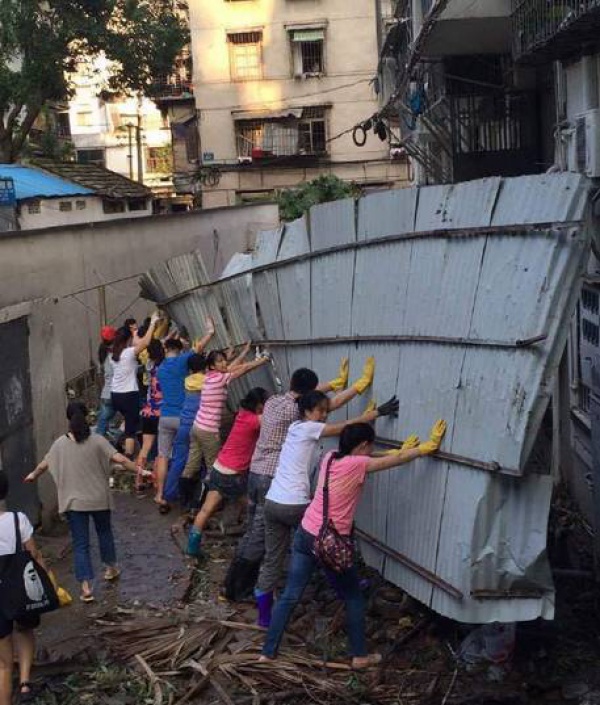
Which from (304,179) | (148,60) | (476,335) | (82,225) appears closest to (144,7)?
(148,60)

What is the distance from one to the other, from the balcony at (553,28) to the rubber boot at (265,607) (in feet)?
14.2

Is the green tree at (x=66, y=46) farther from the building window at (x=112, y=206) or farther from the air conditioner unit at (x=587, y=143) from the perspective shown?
the air conditioner unit at (x=587, y=143)

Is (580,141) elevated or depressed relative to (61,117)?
depressed

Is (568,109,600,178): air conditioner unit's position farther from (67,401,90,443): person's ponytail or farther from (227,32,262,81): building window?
(227,32,262,81): building window

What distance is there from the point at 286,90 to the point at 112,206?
11.1 metres

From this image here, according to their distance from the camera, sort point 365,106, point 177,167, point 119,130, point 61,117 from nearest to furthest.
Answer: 1. point 365,106
2. point 177,167
3. point 61,117
4. point 119,130

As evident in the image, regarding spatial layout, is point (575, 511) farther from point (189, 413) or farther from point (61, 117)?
point (61, 117)

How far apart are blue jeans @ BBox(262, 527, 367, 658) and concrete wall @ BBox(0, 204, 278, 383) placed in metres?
4.41

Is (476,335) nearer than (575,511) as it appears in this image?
Yes

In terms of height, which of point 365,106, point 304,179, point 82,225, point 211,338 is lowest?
point 211,338

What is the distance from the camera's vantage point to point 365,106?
3412 cm

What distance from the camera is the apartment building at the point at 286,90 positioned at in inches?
1335

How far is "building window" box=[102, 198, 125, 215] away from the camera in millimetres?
25406

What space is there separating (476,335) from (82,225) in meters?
9.29
